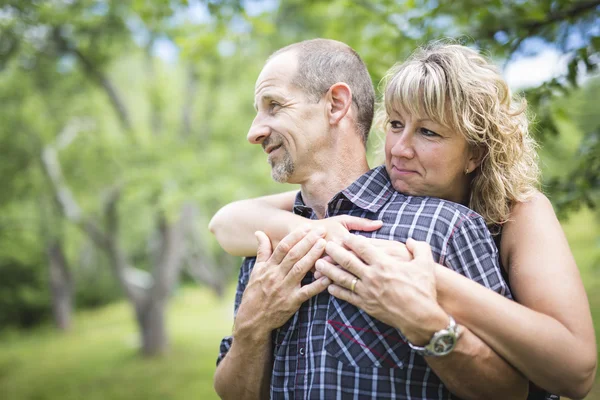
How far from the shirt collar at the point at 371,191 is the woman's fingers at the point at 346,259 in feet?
0.88

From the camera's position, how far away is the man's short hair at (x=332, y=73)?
2.09 meters

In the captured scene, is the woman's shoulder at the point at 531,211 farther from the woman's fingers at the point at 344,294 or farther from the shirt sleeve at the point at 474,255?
the woman's fingers at the point at 344,294

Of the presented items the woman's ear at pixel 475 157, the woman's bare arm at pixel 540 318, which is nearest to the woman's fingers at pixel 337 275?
the woman's bare arm at pixel 540 318

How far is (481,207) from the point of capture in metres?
1.90

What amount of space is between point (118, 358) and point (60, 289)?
689 centimetres

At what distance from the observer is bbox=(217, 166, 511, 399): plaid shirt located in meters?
1.67

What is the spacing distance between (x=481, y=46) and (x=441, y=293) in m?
2.15

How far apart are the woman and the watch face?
0.27 ft

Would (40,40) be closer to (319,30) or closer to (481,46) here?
(319,30)

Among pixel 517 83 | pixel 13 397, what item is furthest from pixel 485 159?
pixel 13 397

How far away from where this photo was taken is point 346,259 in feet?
5.47

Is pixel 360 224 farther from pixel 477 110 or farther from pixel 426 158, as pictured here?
pixel 477 110

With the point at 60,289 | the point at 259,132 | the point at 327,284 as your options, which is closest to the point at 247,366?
the point at 327,284

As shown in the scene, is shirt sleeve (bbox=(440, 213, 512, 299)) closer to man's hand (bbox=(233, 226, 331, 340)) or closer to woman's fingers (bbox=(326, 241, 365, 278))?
woman's fingers (bbox=(326, 241, 365, 278))
